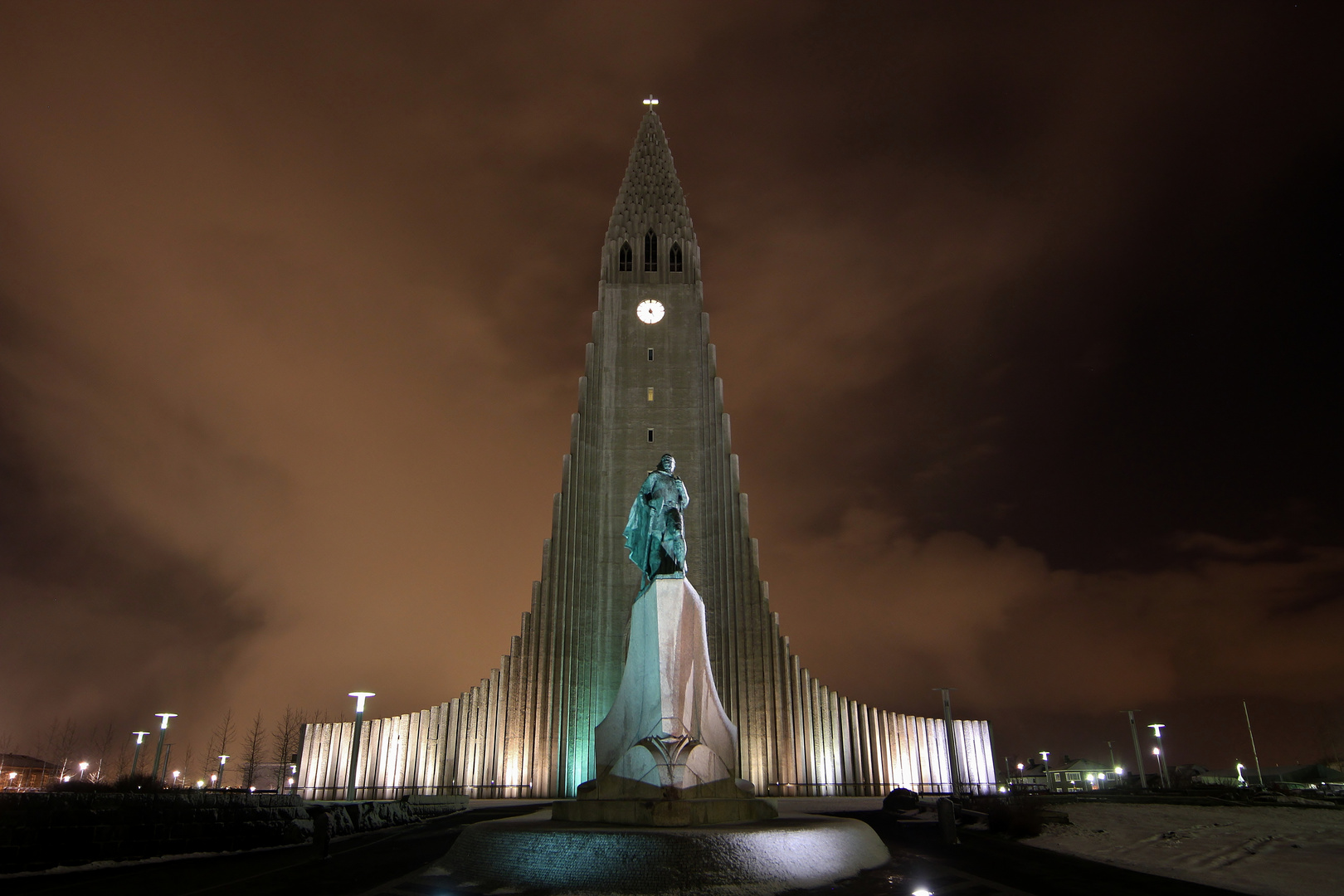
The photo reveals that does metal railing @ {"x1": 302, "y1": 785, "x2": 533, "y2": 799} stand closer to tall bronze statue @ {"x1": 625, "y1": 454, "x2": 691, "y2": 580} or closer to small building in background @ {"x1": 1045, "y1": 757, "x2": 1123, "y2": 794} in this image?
tall bronze statue @ {"x1": 625, "y1": 454, "x2": 691, "y2": 580}

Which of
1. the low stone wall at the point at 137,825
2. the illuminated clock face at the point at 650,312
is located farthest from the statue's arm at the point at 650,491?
the illuminated clock face at the point at 650,312

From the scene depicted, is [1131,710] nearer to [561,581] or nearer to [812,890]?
[561,581]

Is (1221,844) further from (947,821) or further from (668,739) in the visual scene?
(668,739)

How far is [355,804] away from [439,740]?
14555 mm

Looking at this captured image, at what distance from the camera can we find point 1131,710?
31.9m

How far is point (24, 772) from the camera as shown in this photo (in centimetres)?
5841

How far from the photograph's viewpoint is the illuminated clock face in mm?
35438

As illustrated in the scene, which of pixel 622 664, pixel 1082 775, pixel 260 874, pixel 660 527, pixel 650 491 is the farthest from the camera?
pixel 1082 775

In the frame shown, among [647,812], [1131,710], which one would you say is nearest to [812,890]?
[647,812]

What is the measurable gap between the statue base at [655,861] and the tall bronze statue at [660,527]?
158 inches

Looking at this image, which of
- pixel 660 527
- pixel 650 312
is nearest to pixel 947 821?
pixel 660 527

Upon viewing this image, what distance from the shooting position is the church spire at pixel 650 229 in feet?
120

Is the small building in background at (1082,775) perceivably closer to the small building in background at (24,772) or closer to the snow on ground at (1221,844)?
the snow on ground at (1221,844)

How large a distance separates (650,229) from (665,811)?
32358 mm
